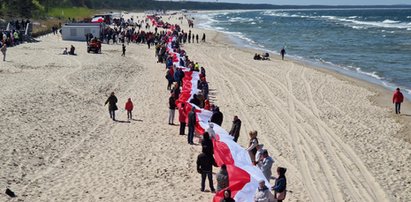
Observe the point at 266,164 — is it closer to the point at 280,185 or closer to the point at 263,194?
the point at 280,185

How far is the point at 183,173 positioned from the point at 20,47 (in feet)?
87.6

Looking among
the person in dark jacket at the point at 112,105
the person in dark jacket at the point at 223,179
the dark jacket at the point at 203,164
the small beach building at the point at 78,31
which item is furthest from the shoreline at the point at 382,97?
the small beach building at the point at 78,31

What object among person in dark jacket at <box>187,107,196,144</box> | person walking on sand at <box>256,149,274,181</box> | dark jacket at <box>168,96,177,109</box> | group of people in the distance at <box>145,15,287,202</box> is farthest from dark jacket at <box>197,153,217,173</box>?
dark jacket at <box>168,96,177,109</box>

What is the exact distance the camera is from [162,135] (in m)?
15.9

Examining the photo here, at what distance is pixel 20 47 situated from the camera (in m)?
35.6

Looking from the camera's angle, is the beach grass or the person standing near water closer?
the person standing near water

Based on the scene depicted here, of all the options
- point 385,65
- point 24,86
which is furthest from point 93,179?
point 385,65

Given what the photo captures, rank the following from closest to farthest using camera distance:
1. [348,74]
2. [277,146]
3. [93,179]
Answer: [93,179] → [277,146] → [348,74]

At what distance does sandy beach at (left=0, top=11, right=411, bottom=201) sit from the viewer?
38.5 feet

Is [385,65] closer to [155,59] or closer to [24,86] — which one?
[155,59]

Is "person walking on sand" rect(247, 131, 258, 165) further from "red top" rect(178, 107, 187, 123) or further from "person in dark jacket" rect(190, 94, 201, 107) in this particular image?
"person in dark jacket" rect(190, 94, 201, 107)

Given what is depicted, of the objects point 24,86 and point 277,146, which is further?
point 24,86

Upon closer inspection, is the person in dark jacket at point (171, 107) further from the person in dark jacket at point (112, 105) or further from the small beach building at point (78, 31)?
the small beach building at point (78, 31)

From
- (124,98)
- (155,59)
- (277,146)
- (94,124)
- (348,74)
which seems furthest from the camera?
(155,59)
